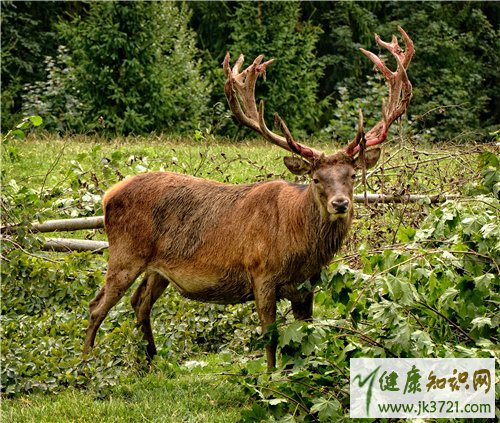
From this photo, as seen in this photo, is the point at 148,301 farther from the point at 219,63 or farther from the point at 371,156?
the point at 219,63

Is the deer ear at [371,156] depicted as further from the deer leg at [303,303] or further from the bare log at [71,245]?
the bare log at [71,245]

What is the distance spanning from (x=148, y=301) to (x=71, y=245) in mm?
1985

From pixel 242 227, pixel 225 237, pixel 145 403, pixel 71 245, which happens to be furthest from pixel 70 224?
pixel 145 403

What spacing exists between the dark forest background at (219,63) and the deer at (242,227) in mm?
3845

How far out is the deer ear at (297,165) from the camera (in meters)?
7.45

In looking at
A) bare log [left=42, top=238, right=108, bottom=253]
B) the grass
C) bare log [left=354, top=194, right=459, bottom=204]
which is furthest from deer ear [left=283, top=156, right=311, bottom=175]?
bare log [left=42, top=238, right=108, bottom=253]

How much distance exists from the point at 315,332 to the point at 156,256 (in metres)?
2.05

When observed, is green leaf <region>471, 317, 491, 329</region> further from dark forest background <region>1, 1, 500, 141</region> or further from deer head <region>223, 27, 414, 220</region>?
dark forest background <region>1, 1, 500, 141</region>

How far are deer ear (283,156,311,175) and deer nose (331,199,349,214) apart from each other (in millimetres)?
509

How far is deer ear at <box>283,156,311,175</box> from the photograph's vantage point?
7.45m

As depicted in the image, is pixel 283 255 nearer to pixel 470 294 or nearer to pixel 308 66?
pixel 470 294

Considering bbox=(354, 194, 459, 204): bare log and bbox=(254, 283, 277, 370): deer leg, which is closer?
bbox=(254, 283, 277, 370): deer leg

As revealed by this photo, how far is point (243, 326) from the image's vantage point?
29.5 feet

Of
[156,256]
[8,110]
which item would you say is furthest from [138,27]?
[156,256]
